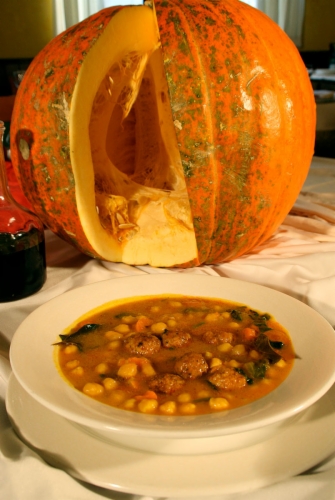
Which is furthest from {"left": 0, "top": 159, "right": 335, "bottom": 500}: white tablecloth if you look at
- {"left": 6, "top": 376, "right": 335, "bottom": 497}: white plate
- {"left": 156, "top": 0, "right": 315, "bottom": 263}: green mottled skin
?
{"left": 156, "top": 0, "right": 315, "bottom": 263}: green mottled skin

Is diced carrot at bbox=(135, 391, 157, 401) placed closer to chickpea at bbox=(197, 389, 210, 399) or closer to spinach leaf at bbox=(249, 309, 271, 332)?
chickpea at bbox=(197, 389, 210, 399)

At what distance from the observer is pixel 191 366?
2.40 feet

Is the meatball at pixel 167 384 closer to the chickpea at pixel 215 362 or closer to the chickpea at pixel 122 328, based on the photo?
the chickpea at pixel 215 362

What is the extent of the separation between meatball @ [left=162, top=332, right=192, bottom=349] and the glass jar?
43cm

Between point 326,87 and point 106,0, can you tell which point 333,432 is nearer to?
point 326,87

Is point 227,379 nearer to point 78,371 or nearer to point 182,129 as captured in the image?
point 78,371

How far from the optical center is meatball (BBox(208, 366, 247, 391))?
27.2 inches

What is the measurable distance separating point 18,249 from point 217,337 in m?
0.50

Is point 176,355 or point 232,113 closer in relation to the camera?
point 176,355

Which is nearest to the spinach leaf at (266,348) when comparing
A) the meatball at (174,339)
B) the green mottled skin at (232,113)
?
the meatball at (174,339)

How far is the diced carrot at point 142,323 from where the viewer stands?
88cm

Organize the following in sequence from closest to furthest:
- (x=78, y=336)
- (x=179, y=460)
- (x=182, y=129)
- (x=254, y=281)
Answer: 1. (x=179, y=460)
2. (x=78, y=336)
3. (x=182, y=129)
4. (x=254, y=281)

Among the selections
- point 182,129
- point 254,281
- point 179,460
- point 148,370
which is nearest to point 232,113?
point 182,129

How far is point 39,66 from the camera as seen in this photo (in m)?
1.18
